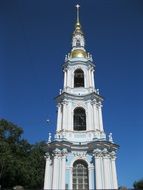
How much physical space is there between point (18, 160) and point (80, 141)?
29.1ft

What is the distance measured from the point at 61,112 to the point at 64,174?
7.05 metres

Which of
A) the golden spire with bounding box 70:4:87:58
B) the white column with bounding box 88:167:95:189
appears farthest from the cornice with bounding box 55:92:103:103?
the white column with bounding box 88:167:95:189

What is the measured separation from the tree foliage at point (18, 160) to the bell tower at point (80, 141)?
656cm

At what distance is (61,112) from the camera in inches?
1129

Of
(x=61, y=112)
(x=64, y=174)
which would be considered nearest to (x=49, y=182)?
(x=64, y=174)

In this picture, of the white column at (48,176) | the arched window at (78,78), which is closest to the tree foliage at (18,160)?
the white column at (48,176)

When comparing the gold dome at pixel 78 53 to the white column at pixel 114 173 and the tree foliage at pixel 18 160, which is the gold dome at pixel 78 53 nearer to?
the tree foliage at pixel 18 160

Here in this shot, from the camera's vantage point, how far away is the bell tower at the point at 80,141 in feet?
78.2

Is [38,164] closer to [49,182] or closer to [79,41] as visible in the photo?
[49,182]

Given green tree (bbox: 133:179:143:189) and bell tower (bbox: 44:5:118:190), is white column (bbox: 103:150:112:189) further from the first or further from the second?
green tree (bbox: 133:179:143:189)

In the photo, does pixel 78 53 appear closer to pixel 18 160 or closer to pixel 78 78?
pixel 78 78

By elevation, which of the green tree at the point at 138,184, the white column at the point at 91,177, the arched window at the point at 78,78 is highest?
the arched window at the point at 78,78

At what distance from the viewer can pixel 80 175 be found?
24.4 meters

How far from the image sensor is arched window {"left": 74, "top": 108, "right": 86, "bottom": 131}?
27781mm
